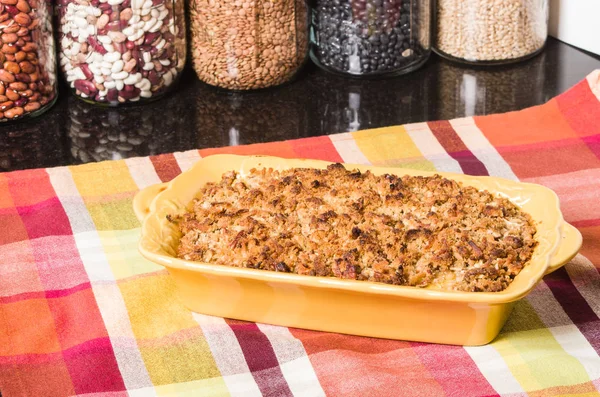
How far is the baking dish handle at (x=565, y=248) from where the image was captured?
3.33 ft

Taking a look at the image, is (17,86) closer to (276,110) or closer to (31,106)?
(31,106)

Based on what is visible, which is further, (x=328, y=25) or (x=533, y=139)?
(x=328, y=25)

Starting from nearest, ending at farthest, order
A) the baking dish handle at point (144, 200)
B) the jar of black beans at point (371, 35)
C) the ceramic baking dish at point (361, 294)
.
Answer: the ceramic baking dish at point (361, 294) < the baking dish handle at point (144, 200) < the jar of black beans at point (371, 35)

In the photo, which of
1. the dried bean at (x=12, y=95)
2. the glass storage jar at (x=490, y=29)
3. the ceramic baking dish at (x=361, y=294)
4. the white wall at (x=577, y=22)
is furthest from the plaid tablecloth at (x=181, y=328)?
the white wall at (x=577, y=22)

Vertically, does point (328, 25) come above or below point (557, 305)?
above

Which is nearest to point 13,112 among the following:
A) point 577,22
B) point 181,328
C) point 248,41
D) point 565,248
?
point 248,41

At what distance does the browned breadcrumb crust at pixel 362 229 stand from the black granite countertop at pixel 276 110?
43 cm

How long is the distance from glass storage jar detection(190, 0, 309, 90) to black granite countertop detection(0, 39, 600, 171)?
5 centimetres

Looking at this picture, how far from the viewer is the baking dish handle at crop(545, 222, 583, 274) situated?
3.33 feet

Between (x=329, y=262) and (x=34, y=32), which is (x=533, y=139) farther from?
(x=34, y=32)

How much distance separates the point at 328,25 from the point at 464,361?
2.67ft

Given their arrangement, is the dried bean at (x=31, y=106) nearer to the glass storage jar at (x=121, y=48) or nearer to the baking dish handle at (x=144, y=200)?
the glass storage jar at (x=121, y=48)

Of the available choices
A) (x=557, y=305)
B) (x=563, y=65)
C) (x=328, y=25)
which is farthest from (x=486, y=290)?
(x=563, y=65)

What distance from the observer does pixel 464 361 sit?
1.04 m
